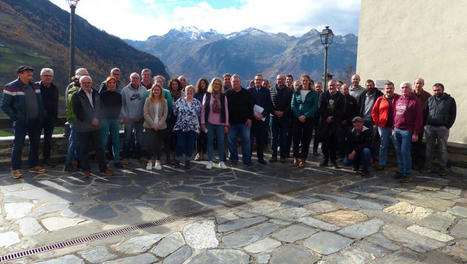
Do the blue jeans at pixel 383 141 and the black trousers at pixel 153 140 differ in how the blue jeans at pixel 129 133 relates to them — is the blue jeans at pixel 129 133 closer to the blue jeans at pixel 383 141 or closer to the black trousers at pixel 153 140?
the black trousers at pixel 153 140

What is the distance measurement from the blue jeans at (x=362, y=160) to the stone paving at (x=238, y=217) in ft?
1.13

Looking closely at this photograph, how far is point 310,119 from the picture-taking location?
7254mm

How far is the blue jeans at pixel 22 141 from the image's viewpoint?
597 cm

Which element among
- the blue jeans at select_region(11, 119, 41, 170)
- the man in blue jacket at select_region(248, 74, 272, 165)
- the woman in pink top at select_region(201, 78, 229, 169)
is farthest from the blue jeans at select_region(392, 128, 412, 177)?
the blue jeans at select_region(11, 119, 41, 170)

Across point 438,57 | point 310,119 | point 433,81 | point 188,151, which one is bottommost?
point 188,151

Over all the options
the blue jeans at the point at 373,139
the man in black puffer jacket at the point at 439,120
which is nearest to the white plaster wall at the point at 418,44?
the man in black puffer jacket at the point at 439,120

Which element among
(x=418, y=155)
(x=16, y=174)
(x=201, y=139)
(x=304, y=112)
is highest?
(x=304, y=112)

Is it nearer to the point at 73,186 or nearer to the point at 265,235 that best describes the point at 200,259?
the point at 265,235

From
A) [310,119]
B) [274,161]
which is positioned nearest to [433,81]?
[310,119]

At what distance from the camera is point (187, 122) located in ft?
22.6

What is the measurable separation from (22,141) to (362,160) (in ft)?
20.8

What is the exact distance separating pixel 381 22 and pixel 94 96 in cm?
764

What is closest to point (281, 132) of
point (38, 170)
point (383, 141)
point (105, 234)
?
point (383, 141)

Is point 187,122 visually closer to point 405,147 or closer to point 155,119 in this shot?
point 155,119
